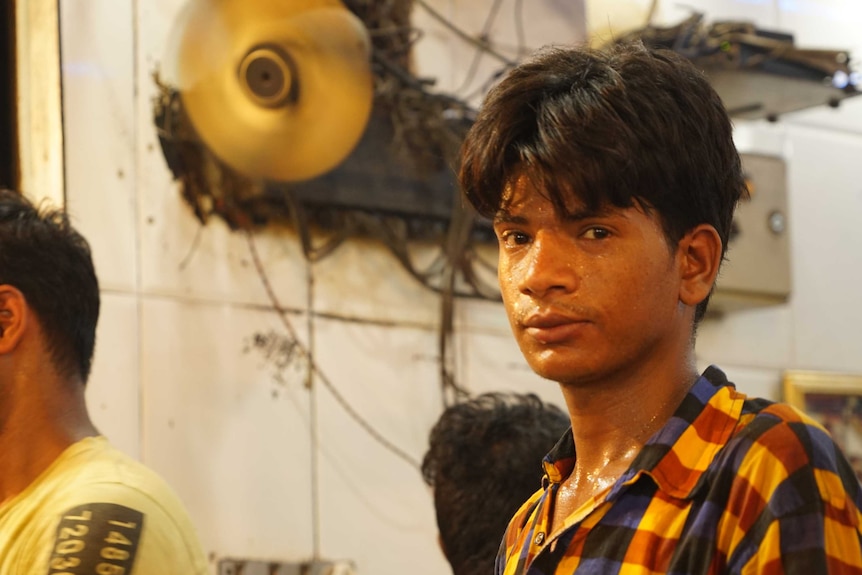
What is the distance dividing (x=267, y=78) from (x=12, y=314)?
1378 millimetres

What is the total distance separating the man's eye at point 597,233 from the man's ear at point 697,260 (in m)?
0.08

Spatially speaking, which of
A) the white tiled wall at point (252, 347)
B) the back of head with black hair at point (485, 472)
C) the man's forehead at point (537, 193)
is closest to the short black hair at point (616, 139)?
the man's forehead at point (537, 193)

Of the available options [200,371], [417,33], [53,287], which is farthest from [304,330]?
[53,287]

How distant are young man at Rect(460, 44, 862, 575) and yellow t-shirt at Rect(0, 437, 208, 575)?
0.76m

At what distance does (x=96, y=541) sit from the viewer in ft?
6.31

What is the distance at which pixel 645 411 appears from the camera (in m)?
1.35

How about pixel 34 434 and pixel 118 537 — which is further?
pixel 34 434

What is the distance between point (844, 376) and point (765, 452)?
13.6 feet

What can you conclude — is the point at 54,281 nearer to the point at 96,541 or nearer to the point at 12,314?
the point at 12,314

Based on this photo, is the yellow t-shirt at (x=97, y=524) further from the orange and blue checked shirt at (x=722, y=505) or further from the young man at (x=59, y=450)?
the orange and blue checked shirt at (x=722, y=505)

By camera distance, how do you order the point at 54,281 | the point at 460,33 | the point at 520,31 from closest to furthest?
the point at 54,281 < the point at 460,33 < the point at 520,31

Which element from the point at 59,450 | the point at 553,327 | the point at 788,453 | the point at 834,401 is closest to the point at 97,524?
the point at 59,450

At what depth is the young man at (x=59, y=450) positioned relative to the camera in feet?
6.38

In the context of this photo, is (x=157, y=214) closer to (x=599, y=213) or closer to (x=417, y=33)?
(x=417, y=33)
